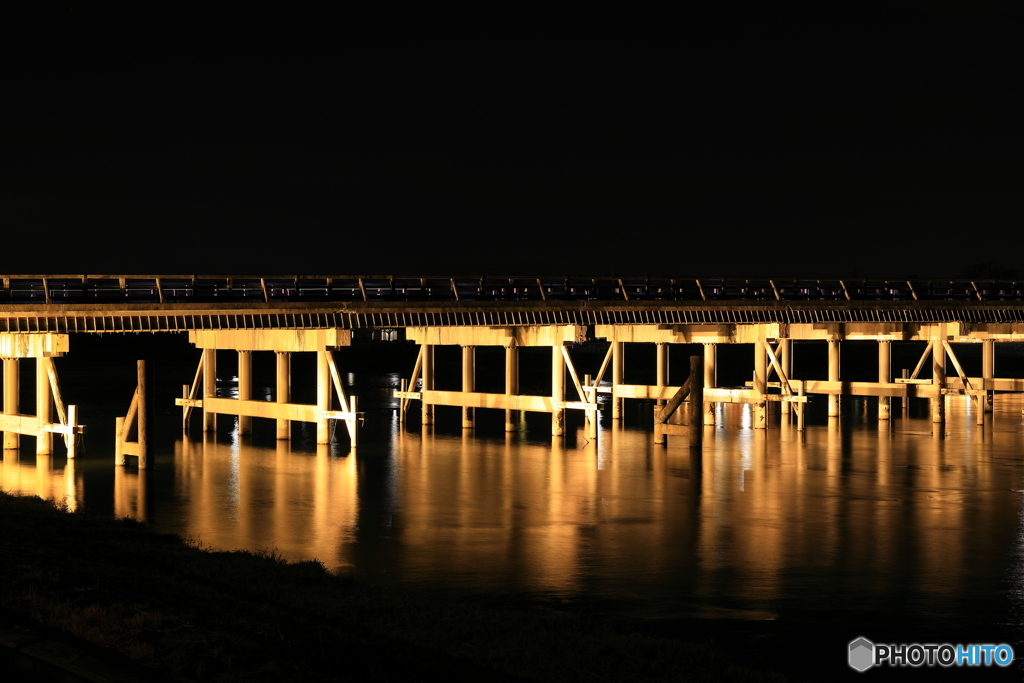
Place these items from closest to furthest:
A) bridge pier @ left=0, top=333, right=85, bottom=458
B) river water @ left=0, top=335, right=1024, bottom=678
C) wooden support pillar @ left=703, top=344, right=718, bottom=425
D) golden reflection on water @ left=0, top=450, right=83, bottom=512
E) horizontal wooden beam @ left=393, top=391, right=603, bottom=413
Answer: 1. river water @ left=0, top=335, right=1024, bottom=678
2. golden reflection on water @ left=0, top=450, right=83, bottom=512
3. bridge pier @ left=0, top=333, right=85, bottom=458
4. horizontal wooden beam @ left=393, top=391, right=603, bottom=413
5. wooden support pillar @ left=703, top=344, right=718, bottom=425

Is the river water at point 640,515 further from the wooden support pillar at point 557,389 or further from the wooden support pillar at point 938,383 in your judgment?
the wooden support pillar at point 938,383

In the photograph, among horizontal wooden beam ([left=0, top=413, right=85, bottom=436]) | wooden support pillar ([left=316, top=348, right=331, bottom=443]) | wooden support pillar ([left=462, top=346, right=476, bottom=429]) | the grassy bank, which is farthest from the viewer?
wooden support pillar ([left=462, top=346, right=476, bottom=429])

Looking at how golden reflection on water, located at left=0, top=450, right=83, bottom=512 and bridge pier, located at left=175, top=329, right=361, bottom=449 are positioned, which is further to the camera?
bridge pier, located at left=175, top=329, right=361, bottom=449

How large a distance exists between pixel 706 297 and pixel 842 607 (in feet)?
92.6

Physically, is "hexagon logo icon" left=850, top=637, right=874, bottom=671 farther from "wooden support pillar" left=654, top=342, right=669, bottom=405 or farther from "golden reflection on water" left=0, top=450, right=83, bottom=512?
"wooden support pillar" left=654, top=342, right=669, bottom=405

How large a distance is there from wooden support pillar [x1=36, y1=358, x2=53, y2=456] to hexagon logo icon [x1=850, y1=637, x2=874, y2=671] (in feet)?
73.2

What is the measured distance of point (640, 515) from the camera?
78.6ft

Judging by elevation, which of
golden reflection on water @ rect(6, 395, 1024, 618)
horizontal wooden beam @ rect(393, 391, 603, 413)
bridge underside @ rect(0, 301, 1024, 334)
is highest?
bridge underside @ rect(0, 301, 1024, 334)

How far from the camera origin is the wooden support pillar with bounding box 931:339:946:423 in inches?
1788

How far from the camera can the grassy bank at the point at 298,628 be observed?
33.7 feet

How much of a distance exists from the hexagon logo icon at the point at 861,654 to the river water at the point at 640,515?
0.16 meters

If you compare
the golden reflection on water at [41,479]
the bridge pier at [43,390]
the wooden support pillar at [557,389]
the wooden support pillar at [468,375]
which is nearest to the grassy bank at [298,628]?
the golden reflection on water at [41,479]

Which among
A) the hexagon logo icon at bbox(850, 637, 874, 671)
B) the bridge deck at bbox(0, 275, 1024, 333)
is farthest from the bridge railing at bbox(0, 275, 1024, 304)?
the hexagon logo icon at bbox(850, 637, 874, 671)

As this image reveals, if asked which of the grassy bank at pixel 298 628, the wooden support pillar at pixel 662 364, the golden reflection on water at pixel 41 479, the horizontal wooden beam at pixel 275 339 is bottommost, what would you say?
the golden reflection on water at pixel 41 479
